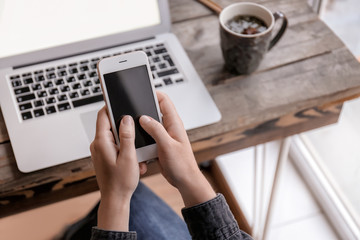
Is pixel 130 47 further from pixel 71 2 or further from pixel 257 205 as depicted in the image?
pixel 257 205

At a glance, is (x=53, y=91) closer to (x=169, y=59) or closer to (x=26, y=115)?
(x=26, y=115)

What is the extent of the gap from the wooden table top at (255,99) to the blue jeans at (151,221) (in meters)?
0.13

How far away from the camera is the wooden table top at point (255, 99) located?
71cm

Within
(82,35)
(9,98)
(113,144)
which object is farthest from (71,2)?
(113,144)

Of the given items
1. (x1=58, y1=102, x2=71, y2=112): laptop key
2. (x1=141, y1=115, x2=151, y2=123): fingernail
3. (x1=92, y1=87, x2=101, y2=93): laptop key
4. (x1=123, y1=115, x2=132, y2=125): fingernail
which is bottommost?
(x1=58, y1=102, x2=71, y2=112): laptop key

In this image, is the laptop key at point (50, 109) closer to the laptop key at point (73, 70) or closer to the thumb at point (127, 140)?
the laptop key at point (73, 70)

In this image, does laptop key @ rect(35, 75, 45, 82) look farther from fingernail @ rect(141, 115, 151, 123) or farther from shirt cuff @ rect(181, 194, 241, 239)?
shirt cuff @ rect(181, 194, 241, 239)

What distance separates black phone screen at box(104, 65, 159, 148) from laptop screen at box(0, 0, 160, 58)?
0.22 m

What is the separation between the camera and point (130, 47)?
86 centimetres

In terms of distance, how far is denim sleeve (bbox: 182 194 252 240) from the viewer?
1.90 ft

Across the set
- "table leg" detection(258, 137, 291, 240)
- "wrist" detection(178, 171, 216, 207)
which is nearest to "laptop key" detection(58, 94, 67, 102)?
"wrist" detection(178, 171, 216, 207)

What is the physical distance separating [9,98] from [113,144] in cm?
29

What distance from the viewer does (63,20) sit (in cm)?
79

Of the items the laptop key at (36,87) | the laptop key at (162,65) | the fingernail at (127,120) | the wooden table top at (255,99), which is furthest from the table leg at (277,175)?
the laptop key at (36,87)
